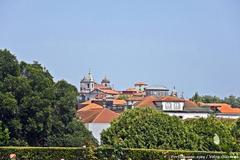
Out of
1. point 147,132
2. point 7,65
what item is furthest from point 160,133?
point 7,65

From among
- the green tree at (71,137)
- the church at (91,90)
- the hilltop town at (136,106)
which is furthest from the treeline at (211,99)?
the green tree at (71,137)

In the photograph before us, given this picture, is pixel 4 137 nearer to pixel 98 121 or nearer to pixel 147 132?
pixel 147 132

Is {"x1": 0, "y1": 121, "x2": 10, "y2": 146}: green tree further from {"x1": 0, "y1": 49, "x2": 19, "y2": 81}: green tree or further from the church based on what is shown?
the church

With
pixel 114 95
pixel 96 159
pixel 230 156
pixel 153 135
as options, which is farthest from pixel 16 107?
pixel 114 95

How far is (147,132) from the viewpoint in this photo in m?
32.7

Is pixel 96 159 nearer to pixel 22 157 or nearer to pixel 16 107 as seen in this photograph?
pixel 22 157

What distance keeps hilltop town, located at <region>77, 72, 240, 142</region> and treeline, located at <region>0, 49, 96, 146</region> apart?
1385 centimetres

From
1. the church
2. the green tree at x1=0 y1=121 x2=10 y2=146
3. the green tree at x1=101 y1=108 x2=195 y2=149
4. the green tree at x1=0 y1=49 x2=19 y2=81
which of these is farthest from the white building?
the church

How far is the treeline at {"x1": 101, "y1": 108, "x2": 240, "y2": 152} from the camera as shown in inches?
1268

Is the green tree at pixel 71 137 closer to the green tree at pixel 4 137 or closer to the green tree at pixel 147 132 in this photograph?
the green tree at pixel 4 137

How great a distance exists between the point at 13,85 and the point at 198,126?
1362cm

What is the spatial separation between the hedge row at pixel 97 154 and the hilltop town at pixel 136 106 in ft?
92.0

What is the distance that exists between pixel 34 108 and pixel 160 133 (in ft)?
33.4

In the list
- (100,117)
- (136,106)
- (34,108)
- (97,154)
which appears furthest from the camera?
(100,117)
